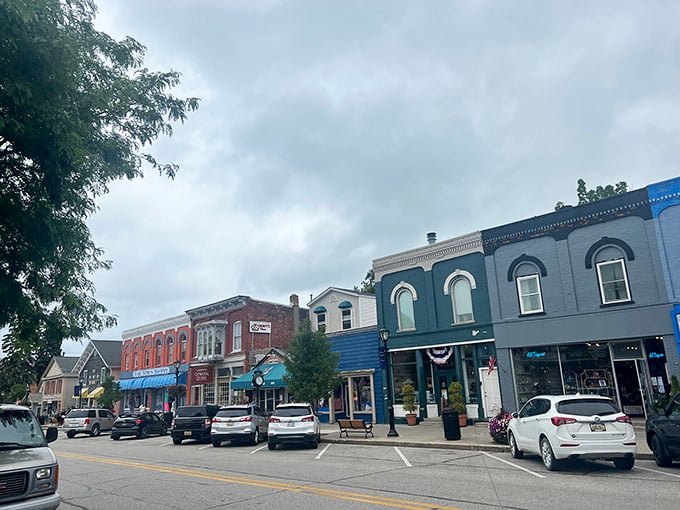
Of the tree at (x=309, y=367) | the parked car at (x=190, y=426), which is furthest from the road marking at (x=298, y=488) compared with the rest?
the tree at (x=309, y=367)

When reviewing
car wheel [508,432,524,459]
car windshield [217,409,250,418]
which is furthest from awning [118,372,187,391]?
car wheel [508,432,524,459]

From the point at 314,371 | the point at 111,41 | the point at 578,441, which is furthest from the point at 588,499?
the point at 314,371

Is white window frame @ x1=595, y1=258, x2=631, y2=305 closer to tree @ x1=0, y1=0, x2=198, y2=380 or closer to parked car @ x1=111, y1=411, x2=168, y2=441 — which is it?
tree @ x1=0, y1=0, x2=198, y2=380

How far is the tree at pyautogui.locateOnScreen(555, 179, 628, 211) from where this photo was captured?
35594 millimetres

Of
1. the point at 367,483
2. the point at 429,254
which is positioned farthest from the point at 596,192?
the point at 367,483

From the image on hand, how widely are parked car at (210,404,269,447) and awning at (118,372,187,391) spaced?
21388 mm

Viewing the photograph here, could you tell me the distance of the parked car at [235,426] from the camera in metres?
20.5

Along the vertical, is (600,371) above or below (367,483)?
above

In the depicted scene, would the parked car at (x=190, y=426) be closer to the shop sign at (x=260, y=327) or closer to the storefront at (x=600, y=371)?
the storefront at (x=600, y=371)

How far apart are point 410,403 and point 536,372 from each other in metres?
5.91

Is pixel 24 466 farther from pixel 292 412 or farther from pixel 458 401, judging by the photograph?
pixel 458 401

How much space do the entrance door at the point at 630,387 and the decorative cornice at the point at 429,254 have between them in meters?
7.60

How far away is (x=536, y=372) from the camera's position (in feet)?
74.2

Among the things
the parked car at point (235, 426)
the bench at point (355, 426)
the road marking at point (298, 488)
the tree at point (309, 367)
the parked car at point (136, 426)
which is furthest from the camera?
the parked car at point (136, 426)
